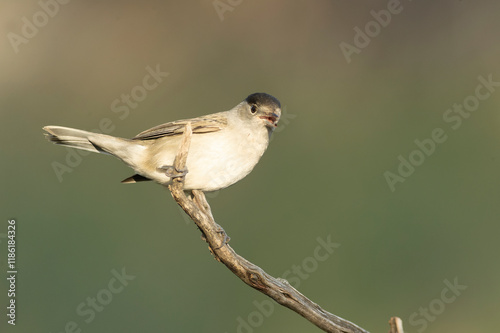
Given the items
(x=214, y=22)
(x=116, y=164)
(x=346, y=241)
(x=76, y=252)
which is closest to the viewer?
(x=76, y=252)

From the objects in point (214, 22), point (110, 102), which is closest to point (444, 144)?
point (214, 22)

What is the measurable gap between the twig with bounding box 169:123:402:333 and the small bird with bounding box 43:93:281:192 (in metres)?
0.21

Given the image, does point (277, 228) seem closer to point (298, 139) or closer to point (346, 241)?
point (346, 241)

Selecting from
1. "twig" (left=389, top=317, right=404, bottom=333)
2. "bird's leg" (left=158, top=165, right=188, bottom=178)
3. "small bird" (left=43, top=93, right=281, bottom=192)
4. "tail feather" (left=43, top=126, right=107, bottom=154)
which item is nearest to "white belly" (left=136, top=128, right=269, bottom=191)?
"small bird" (left=43, top=93, right=281, bottom=192)

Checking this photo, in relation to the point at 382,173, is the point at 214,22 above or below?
above

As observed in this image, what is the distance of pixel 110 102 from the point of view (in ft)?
22.7

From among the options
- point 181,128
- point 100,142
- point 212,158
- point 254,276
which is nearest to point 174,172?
point 212,158

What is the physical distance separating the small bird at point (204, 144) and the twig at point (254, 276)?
206 mm

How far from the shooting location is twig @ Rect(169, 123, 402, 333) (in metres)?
2.93

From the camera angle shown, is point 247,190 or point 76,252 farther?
point 247,190

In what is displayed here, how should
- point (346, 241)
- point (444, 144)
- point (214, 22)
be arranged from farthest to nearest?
point (214, 22) < point (444, 144) < point (346, 241)

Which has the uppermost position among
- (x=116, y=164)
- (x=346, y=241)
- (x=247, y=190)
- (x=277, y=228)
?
(x=116, y=164)

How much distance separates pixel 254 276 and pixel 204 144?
90 cm

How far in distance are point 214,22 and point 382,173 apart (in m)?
3.36
